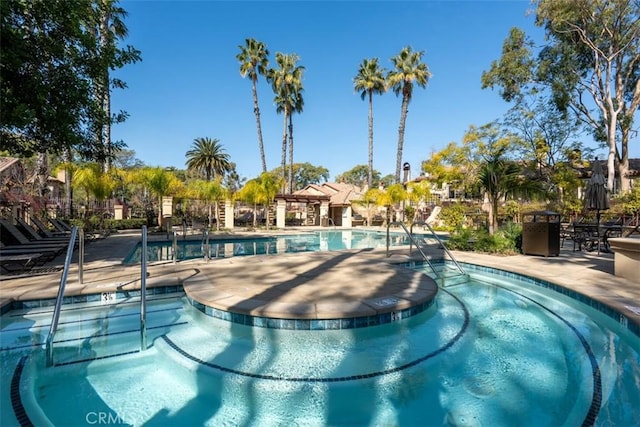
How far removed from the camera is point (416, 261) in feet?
31.1

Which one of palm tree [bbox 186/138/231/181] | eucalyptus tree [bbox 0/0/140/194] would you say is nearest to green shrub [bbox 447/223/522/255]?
eucalyptus tree [bbox 0/0/140/194]

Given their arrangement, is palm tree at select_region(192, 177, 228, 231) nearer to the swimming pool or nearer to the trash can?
the swimming pool

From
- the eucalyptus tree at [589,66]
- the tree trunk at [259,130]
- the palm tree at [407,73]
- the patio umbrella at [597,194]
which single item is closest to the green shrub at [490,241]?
the patio umbrella at [597,194]

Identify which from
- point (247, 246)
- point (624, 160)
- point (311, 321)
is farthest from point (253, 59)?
point (311, 321)

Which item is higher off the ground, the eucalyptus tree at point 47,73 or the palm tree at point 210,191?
the eucalyptus tree at point 47,73

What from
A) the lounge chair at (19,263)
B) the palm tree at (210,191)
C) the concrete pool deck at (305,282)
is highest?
the palm tree at (210,191)

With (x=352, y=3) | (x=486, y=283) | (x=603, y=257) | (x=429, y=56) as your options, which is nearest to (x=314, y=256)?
(x=486, y=283)

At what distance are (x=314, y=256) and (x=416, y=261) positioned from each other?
9.47 ft

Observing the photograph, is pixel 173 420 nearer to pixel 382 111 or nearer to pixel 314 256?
pixel 314 256

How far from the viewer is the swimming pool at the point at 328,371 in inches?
114

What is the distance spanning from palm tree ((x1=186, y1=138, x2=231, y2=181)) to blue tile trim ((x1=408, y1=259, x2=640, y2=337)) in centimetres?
3478

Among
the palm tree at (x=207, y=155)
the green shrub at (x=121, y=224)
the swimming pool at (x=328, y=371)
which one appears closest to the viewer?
the swimming pool at (x=328, y=371)

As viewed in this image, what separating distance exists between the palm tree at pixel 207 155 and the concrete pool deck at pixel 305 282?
3175 centimetres

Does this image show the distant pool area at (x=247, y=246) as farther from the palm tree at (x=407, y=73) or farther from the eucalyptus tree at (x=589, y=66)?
the eucalyptus tree at (x=589, y=66)
